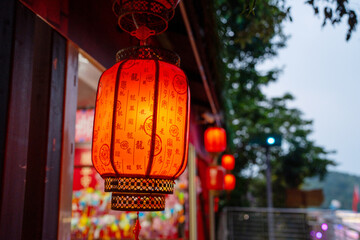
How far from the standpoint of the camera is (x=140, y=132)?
151 centimetres

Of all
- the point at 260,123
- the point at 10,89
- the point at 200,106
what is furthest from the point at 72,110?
the point at 260,123

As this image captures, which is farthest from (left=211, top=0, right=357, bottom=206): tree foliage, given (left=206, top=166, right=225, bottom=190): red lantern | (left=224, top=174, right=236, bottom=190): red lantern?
(left=206, top=166, right=225, bottom=190): red lantern

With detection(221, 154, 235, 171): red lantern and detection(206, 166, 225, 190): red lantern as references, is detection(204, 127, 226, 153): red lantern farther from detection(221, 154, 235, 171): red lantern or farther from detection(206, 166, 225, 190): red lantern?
detection(221, 154, 235, 171): red lantern

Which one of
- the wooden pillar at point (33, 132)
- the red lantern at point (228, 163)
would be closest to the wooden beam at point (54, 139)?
the wooden pillar at point (33, 132)

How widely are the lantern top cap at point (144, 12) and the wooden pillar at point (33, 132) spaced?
58 cm

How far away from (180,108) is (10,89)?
2.97 feet

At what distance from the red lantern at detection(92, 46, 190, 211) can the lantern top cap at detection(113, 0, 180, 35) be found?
250mm

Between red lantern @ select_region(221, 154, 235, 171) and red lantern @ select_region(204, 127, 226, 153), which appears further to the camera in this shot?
red lantern @ select_region(221, 154, 235, 171)

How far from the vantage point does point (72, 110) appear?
241 centimetres

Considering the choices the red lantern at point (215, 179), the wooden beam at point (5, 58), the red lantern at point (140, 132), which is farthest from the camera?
the red lantern at point (215, 179)

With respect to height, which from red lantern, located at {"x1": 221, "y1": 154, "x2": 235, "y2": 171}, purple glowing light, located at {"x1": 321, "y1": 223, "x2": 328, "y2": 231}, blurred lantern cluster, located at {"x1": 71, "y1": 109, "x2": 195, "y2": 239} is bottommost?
purple glowing light, located at {"x1": 321, "y1": 223, "x2": 328, "y2": 231}

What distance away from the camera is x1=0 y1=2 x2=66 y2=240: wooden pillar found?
1.71 metres

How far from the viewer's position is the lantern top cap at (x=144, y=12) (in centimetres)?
166

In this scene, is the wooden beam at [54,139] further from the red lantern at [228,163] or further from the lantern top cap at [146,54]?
the red lantern at [228,163]
